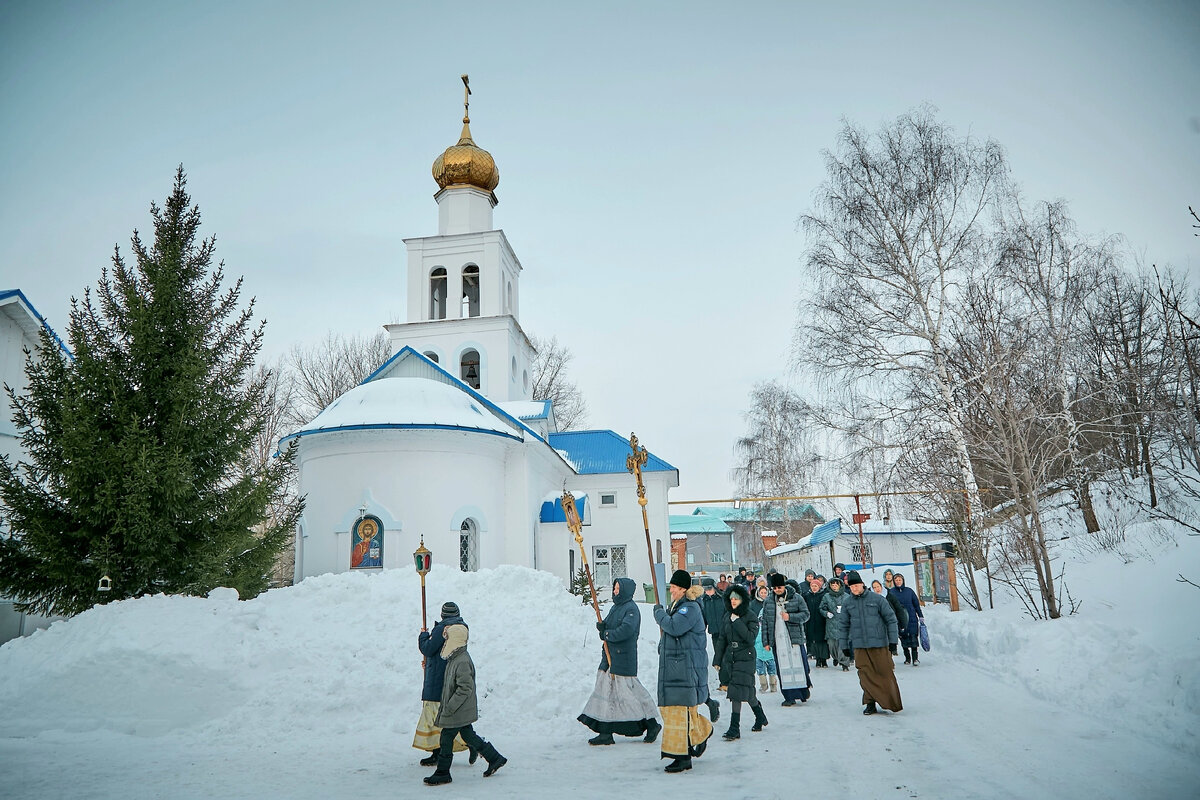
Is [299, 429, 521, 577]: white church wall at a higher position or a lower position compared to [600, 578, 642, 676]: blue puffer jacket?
higher

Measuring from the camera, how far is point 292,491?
28984mm

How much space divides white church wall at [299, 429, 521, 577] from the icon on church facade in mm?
165

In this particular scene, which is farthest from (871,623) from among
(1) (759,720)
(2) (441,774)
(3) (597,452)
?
(3) (597,452)

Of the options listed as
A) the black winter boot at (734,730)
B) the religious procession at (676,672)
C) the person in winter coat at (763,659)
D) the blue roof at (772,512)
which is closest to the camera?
the religious procession at (676,672)

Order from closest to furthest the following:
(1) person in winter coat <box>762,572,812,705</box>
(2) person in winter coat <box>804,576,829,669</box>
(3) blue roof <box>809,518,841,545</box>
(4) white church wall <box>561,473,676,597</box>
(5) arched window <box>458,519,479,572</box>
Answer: (1) person in winter coat <box>762,572,812,705</box> < (2) person in winter coat <box>804,576,829,669</box> < (5) arched window <box>458,519,479,572</box> < (3) blue roof <box>809,518,841,545</box> < (4) white church wall <box>561,473,676,597</box>

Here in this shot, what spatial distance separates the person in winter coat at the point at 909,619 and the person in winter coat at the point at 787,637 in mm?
2466

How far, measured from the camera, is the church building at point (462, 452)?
1875 cm

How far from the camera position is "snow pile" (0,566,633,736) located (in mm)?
8391

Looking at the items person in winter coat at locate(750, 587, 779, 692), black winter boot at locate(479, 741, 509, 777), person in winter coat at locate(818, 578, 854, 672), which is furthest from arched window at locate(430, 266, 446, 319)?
black winter boot at locate(479, 741, 509, 777)

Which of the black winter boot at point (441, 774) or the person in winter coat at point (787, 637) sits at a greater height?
the person in winter coat at point (787, 637)

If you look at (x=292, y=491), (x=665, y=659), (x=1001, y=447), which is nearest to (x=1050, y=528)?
(x=1001, y=447)

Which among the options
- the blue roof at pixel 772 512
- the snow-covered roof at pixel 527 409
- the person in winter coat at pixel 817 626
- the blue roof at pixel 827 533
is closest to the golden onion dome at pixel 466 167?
the snow-covered roof at pixel 527 409

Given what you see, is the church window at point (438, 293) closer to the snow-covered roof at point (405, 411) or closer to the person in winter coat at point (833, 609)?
the snow-covered roof at point (405, 411)

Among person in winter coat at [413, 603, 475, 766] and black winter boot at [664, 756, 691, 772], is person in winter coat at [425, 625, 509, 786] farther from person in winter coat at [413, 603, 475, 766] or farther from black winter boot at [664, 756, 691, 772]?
black winter boot at [664, 756, 691, 772]
